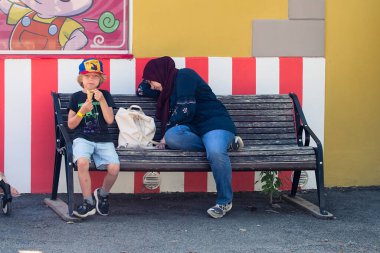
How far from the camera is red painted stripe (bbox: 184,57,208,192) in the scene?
6922mm

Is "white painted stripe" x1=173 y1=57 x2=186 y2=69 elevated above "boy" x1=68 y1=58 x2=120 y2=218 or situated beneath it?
elevated above

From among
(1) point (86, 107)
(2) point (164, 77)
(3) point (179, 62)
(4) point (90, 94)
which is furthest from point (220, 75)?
(1) point (86, 107)

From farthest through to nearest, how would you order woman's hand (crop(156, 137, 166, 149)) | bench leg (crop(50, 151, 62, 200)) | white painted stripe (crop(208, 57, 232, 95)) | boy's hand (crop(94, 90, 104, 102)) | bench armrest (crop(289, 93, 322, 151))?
white painted stripe (crop(208, 57, 232, 95)) → bench armrest (crop(289, 93, 322, 151)) → bench leg (crop(50, 151, 62, 200)) → woman's hand (crop(156, 137, 166, 149)) → boy's hand (crop(94, 90, 104, 102))

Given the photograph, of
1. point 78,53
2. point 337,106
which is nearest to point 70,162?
point 78,53

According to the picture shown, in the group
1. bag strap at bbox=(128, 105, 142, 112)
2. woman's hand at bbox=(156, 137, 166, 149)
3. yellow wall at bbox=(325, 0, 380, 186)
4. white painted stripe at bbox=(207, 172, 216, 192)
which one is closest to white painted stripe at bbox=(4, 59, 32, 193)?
bag strap at bbox=(128, 105, 142, 112)

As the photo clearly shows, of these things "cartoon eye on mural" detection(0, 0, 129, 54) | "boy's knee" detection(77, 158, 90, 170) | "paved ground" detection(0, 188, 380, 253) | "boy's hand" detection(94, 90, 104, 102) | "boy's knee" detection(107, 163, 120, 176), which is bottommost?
"paved ground" detection(0, 188, 380, 253)

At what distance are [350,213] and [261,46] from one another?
5.48 feet

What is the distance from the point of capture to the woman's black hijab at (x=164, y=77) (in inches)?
251

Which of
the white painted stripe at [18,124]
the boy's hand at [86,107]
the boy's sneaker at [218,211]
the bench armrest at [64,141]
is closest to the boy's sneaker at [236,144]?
the boy's sneaker at [218,211]

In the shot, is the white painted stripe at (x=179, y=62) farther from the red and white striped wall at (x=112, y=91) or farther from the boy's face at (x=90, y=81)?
the boy's face at (x=90, y=81)

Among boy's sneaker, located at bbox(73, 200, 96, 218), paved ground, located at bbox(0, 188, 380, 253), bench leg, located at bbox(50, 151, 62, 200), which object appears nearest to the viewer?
paved ground, located at bbox(0, 188, 380, 253)

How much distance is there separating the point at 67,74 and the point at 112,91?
15.8 inches

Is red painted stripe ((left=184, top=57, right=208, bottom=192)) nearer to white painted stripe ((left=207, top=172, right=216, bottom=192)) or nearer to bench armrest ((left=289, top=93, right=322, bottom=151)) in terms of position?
white painted stripe ((left=207, top=172, right=216, bottom=192))

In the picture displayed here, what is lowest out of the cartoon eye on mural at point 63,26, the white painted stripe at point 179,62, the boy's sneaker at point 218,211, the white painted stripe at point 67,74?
the boy's sneaker at point 218,211
